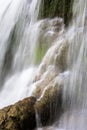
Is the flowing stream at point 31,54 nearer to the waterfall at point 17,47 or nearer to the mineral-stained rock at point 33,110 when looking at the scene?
the waterfall at point 17,47

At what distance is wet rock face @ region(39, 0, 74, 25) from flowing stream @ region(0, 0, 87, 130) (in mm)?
159

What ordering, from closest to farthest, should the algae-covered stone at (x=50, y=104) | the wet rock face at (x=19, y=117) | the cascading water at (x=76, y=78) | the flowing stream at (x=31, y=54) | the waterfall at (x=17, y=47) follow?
the wet rock face at (x=19, y=117) → the cascading water at (x=76, y=78) → the algae-covered stone at (x=50, y=104) → the flowing stream at (x=31, y=54) → the waterfall at (x=17, y=47)

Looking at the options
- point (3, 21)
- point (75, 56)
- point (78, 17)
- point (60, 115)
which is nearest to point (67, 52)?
point (75, 56)

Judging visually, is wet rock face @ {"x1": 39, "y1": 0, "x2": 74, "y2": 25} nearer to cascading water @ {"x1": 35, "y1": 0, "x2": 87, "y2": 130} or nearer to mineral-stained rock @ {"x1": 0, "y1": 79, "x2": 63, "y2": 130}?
cascading water @ {"x1": 35, "y1": 0, "x2": 87, "y2": 130}

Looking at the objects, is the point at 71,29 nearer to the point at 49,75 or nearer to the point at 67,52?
the point at 67,52

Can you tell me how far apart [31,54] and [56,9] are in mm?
1275

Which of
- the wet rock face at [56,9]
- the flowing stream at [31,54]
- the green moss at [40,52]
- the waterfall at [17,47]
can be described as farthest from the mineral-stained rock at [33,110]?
the wet rock face at [56,9]

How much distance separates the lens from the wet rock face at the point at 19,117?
7699 mm

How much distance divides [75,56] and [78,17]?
105 cm

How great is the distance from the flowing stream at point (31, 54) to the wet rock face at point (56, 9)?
159 millimetres

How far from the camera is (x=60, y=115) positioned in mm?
8211

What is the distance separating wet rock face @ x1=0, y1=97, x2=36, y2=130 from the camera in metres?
7.70

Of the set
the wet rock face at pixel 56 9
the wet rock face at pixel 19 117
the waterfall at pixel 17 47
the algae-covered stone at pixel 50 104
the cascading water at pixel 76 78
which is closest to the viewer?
the wet rock face at pixel 19 117

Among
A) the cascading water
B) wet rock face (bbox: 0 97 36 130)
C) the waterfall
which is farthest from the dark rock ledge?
the waterfall
